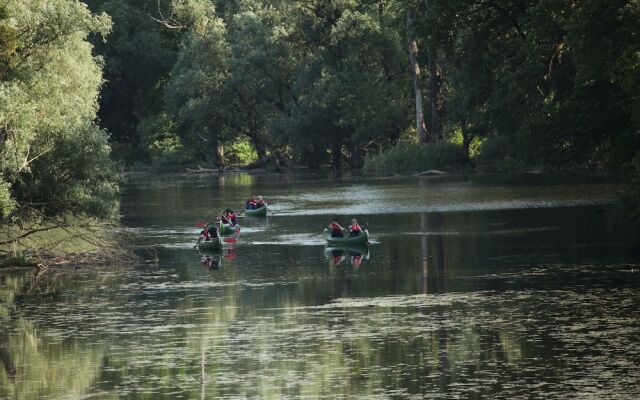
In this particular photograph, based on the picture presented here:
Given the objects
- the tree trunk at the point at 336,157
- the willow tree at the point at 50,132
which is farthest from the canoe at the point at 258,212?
the tree trunk at the point at 336,157

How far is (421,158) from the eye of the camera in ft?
332

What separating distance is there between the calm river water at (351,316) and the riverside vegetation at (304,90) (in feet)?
13.2

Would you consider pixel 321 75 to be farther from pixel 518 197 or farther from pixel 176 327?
pixel 176 327

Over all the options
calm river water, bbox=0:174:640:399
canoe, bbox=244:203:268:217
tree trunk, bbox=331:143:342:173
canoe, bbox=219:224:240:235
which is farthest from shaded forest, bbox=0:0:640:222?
canoe, bbox=244:203:268:217

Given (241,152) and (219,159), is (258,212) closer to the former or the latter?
(219,159)

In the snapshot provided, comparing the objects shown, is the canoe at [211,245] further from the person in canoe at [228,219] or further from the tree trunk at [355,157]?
the tree trunk at [355,157]

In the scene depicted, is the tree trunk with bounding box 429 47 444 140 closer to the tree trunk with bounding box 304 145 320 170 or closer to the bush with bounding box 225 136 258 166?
the tree trunk with bounding box 304 145 320 170

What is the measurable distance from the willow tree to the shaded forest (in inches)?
2.7

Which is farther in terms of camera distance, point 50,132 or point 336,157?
point 336,157

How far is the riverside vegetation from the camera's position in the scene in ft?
158

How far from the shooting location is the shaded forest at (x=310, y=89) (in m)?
48.1

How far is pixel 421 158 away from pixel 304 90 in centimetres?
1334

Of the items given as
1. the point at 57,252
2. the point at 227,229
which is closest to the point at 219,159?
the point at 227,229

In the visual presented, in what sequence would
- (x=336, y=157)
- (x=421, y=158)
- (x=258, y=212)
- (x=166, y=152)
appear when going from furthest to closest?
(x=166, y=152)
(x=336, y=157)
(x=421, y=158)
(x=258, y=212)
